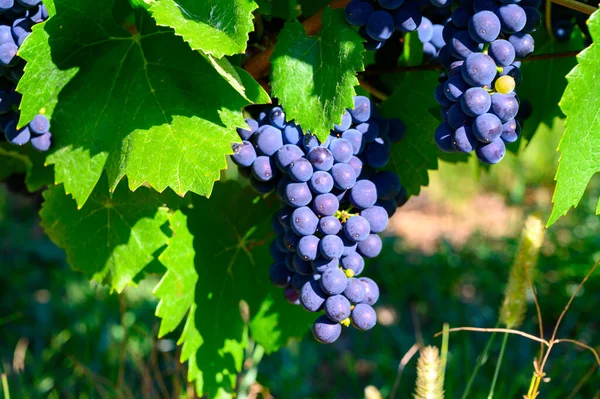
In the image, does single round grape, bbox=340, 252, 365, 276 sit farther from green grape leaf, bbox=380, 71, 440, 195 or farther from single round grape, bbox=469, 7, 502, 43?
single round grape, bbox=469, 7, 502, 43

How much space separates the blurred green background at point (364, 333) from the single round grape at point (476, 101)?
100 centimetres

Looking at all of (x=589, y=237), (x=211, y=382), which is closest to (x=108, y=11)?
(x=211, y=382)

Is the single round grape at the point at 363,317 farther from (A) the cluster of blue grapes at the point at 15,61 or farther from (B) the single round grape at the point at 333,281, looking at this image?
(A) the cluster of blue grapes at the point at 15,61

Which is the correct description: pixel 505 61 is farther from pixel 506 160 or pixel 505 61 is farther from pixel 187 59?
pixel 506 160

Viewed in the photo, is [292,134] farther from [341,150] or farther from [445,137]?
[445,137]

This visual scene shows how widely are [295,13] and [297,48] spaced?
0.68ft

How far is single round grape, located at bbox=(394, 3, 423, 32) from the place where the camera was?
89cm

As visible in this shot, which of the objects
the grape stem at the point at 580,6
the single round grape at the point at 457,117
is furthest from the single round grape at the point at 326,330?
the grape stem at the point at 580,6

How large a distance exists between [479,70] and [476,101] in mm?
39

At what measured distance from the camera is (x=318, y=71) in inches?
36.2

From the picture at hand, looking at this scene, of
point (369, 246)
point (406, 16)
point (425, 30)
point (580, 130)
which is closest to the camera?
point (580, 130)

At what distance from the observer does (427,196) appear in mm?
4250

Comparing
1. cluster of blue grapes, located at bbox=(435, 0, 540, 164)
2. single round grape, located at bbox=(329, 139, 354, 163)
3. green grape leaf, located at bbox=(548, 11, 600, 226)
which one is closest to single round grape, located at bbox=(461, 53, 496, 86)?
cluster of blue grapes, located at bbox=(435, 0, 540, 164)

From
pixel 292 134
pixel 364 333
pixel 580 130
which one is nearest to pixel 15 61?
pixel 292 134
